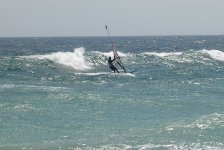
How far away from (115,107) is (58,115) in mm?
2816

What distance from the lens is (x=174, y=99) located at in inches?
904

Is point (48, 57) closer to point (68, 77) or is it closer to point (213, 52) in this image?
point (68, 77)

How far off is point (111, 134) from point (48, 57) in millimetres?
30441

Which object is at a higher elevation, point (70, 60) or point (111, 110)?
point (111, 110)

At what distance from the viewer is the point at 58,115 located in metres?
18.8

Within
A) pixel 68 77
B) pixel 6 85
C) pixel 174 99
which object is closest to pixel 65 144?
pixel 174 99

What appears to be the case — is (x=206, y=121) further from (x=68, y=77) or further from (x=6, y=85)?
(x=68, y=77)

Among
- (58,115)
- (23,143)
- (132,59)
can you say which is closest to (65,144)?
(23,143)

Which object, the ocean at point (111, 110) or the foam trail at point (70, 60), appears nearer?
the ocean at point (111, 110)

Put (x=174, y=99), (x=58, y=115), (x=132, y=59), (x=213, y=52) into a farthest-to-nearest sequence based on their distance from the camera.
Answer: (x=213, y=52) < (x=132, y=59) < (x=174, y=99) < (x=58, y=115)

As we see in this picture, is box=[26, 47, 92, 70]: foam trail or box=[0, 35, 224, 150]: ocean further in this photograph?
box=[26, 47, 92, 70]: foam trail

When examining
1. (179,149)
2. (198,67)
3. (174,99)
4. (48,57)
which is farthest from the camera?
(48,57)

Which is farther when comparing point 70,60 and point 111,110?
point 70,60

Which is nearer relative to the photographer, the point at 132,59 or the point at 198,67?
the point at 198,67
